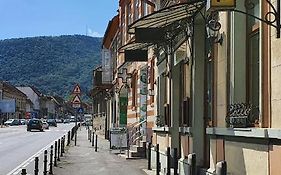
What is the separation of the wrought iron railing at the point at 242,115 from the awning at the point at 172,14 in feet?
9.23

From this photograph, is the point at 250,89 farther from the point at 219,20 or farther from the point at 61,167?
the point at 61,167

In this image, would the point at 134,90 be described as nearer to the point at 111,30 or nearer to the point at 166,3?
the point at 111,30

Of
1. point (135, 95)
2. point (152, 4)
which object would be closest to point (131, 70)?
point (135, 95)

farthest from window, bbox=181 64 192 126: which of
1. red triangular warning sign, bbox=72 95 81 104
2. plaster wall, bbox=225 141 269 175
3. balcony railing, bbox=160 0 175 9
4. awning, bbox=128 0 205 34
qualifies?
red triangular warning sign, bbox=72 95 81 104

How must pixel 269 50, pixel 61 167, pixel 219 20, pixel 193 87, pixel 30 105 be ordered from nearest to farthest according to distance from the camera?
1. pixel 269 50
2. pixel 219 20
3. pixel 193 87
4. pixel 61 167
5. pixel 30 105

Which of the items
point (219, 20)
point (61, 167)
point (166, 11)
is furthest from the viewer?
point (61, 167)

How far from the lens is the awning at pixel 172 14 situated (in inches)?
487

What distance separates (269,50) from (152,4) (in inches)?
593

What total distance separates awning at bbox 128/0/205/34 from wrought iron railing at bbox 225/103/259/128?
2812mm

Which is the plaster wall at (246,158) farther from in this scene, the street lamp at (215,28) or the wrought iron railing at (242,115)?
the street lamp at (215,28)

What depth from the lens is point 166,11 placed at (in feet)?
40.9

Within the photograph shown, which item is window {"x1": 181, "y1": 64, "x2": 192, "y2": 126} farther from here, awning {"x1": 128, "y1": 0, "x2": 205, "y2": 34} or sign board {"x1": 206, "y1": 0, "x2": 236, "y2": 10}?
sign board {"x1": 206, "y1": 0, "x2": 236, "y2": 10}

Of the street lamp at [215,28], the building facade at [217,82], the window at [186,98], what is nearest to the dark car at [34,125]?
the building facade at [217,82]

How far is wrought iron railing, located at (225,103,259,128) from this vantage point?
31.3ft
